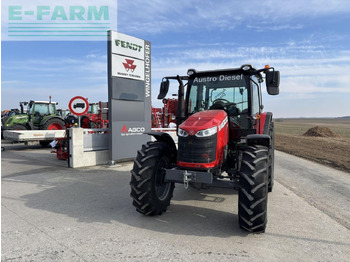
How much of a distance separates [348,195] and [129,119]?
6.55 m

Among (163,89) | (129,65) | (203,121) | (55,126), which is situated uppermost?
(129,65)

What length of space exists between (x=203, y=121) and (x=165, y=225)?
5.41 feet

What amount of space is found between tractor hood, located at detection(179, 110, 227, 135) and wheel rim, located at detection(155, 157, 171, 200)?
31.0 inches

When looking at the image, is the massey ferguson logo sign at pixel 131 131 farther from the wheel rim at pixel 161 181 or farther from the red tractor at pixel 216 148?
the wheel rim at pixel 161 181

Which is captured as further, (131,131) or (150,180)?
(131,131)

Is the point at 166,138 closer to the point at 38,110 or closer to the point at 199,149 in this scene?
the point at 199,149

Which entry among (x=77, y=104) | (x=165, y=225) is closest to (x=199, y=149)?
(x=165, y=225)

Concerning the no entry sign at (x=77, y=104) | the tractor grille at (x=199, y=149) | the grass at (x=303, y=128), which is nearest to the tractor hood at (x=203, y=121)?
the tractor grille at (x=199, y=149)

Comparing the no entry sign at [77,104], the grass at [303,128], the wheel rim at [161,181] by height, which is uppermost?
the no entry sign at [77,104]

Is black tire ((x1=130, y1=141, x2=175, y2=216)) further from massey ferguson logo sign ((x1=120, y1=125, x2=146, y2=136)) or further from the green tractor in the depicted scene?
the green tractor

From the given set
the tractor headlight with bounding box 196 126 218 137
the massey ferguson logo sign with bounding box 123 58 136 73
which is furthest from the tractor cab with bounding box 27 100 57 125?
the tractor headlight with bounding box 196 126 218 137

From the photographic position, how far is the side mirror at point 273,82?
4.31 meters

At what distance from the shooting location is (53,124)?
46.7ft

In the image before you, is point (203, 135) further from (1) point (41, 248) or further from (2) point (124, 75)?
(2) point (124, 75)
